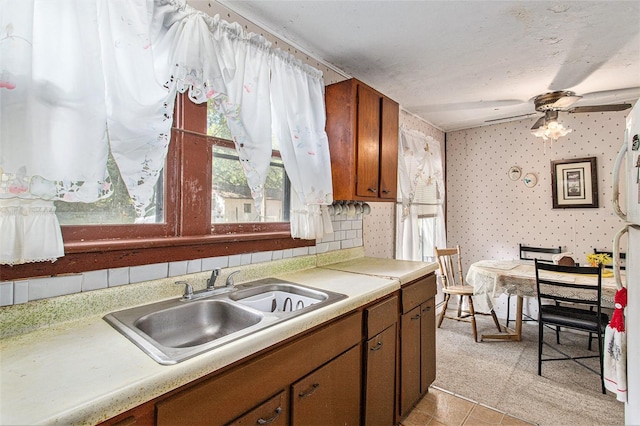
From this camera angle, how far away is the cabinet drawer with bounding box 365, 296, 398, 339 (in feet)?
5.31

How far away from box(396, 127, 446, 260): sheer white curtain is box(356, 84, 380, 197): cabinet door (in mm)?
1110

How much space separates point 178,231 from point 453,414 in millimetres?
2094

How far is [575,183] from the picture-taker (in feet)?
11.7

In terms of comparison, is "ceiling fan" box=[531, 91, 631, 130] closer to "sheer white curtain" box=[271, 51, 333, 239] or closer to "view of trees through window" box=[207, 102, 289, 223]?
"sheer white curtain" box=[271, 51, 333, 239]

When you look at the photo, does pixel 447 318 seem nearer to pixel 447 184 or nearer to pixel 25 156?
pixel 447 184

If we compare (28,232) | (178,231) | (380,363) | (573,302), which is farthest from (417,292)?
(28,232)

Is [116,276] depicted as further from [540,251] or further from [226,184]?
[540,251]

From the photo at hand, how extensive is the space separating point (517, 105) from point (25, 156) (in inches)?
158

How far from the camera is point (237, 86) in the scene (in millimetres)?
1589

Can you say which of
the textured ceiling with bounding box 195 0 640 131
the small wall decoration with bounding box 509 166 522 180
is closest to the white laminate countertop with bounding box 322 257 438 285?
the textured ceiling with bounding box 195 0 640 131

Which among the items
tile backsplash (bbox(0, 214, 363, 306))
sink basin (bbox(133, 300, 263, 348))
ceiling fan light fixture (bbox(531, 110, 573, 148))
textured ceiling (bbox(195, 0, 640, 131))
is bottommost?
sink basin (bbox(133, 300, 263, 348))

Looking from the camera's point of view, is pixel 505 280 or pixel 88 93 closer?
pixel 88 93

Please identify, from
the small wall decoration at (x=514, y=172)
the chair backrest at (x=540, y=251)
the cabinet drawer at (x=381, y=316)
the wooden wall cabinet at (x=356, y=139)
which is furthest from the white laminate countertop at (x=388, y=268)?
the small wall decoration at (x=514, y=172)

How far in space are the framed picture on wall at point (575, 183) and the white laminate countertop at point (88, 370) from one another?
372 centimetres
